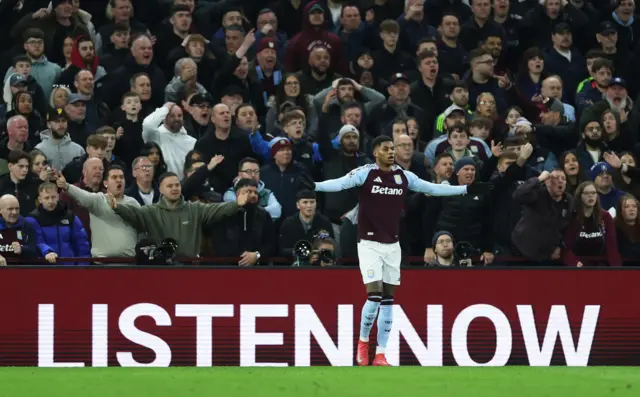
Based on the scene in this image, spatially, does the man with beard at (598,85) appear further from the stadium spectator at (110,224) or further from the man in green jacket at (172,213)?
the stadium spectator at (110,224)

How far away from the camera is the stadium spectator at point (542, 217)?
56.7 feet

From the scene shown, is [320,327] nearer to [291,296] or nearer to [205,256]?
[291,296]

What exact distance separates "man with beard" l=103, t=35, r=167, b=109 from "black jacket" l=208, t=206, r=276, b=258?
3221 millimetres

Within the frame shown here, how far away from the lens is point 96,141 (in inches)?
703

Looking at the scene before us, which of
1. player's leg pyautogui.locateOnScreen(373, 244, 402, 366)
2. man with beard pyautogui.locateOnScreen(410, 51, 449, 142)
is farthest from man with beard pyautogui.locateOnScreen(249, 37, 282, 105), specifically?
player's leg pyautogui.locateOnScreen(373, 244, 402, 366)

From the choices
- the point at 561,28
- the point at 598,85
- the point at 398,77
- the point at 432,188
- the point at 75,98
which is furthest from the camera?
the point at 561,28

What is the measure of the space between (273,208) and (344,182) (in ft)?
7.52

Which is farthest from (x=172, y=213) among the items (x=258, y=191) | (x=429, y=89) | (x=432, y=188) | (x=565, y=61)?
(x=565, y=61)

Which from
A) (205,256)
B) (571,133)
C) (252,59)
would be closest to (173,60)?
(252,59)

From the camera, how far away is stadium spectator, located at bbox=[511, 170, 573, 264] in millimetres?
17281

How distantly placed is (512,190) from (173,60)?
553 centimetres

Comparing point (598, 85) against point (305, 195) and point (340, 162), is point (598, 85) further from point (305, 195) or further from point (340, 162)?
point (305, 195)

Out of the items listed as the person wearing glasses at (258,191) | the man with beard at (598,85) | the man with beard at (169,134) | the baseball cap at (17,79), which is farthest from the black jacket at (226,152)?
the man with beard at (598,85)
